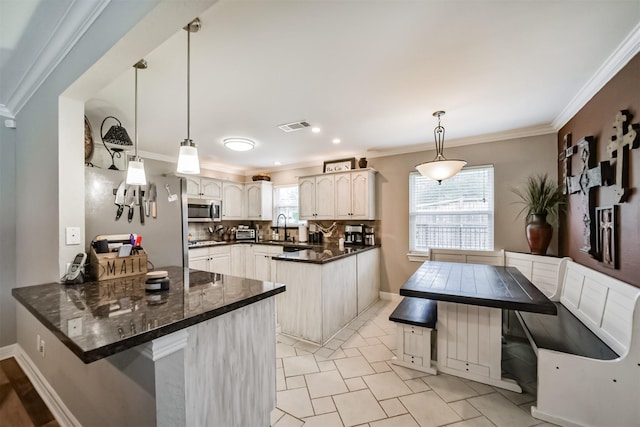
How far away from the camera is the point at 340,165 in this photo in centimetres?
457

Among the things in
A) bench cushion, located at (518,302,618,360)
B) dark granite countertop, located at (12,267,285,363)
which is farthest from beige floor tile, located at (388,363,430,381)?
dark granite countertop, located at (12,267,285,363)

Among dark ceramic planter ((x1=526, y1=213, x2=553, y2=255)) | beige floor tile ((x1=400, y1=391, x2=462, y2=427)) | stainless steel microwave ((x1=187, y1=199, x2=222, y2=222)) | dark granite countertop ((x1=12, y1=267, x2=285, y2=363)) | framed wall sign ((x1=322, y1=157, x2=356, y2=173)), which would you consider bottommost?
beige floor tile ((x1=400, y1=391, x2=462, y2=427))

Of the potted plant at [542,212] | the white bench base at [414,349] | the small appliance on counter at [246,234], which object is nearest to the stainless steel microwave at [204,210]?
the small appliance on counter at [246,234]

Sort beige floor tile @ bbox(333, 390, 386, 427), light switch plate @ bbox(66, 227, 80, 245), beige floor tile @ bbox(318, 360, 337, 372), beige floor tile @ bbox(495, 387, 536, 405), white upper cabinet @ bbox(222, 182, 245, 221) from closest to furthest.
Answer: light switch plate @ bbox(66, 227, 80, 245) < beige floor tile @ bbox(333, 390, 386, 427) < beige floor tile @ bbox(495, 387, 536, 405) < beige floor tile @ bbox(318, 360, 337, 372) < white upper cabinet @ bbox(222, 182, 245, 221)

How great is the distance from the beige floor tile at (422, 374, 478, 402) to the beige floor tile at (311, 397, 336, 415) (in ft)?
2.81

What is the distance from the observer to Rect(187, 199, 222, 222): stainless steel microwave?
4.50m

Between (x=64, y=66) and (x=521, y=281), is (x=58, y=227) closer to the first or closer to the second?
(x=64, y=66)

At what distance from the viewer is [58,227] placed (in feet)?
5.41

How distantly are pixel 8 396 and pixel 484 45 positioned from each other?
4.39 meters

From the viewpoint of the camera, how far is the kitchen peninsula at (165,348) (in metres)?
1.01

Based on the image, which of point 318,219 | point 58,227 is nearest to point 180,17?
point 58,227

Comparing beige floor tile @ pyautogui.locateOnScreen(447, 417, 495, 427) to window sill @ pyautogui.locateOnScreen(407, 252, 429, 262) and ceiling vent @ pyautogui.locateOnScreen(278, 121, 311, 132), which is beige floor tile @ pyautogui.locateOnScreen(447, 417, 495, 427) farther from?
ceiling vent @ pyautogui.locateOnScreen(278, 121, 311, 132)

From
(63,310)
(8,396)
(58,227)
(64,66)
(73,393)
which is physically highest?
(64,66)

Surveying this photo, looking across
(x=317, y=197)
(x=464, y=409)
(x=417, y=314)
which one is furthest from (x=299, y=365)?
(x=317, y=197)
